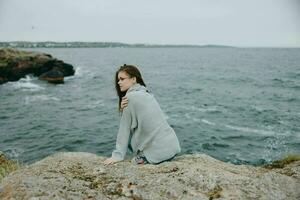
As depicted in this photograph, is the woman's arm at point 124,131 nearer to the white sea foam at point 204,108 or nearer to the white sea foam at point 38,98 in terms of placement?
Answer: the white sea foam at point 204,108

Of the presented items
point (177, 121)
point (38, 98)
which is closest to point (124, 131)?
point (177, 121)

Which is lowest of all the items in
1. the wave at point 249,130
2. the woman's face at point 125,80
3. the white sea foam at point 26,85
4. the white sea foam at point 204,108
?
the white sea foam at point 26,85

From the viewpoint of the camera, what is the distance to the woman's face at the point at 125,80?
18.2 ft

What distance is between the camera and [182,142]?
22.4m

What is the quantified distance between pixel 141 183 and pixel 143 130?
1.30 meters

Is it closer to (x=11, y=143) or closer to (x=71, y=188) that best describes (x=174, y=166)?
(x=71, y=188)

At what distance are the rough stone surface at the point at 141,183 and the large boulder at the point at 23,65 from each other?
163 feet

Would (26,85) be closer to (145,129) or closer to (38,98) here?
(38,98)

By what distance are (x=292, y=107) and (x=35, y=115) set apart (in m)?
24.8

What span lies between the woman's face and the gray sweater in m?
0.16

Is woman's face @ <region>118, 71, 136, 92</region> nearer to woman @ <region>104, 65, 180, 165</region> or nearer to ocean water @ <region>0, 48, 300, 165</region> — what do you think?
woman @ <region>104, 65, 180, 165</region>

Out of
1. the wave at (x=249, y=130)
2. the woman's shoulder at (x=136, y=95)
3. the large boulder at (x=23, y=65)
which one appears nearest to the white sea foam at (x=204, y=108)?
the wave at (x=249, y=130)

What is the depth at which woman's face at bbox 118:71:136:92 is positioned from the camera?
18.2 feet

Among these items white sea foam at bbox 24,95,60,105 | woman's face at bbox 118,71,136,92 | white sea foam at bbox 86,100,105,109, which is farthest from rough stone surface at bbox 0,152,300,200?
white sea foam at bbox 24,95,60,105
